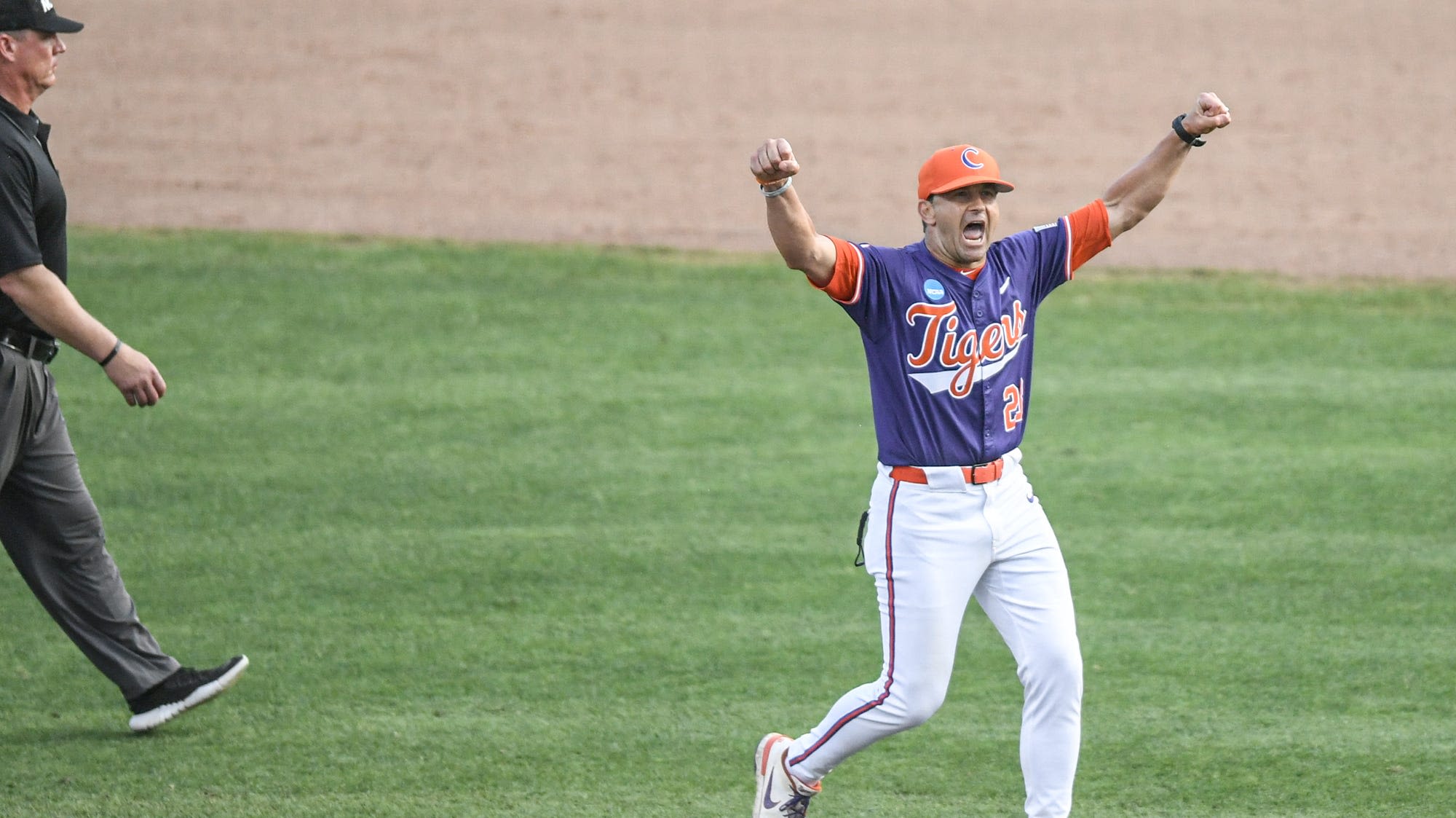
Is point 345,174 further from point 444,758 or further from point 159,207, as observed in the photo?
point 444,758

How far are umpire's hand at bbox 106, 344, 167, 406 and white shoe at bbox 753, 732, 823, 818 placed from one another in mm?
1888

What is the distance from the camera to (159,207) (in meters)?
11.7

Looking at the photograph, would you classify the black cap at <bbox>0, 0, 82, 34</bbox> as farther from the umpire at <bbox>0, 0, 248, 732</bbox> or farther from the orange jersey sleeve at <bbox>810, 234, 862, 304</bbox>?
the orange jersey sleeve at <bbox>810, 234, 862, 304</bbox>

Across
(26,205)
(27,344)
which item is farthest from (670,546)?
(26,205)

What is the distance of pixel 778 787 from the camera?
415cm

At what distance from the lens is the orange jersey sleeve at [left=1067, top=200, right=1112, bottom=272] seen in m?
4.33

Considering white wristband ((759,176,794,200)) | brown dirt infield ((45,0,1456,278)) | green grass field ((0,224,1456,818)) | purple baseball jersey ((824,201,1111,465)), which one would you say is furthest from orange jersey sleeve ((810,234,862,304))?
brown dirt infield ((45,0,1456,278))

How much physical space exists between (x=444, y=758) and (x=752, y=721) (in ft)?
3.16

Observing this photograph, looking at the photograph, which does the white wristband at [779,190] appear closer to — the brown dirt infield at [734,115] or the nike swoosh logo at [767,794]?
the nike swoosh logo at [767,794]

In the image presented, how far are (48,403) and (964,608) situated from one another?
2.67 m

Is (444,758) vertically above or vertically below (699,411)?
below

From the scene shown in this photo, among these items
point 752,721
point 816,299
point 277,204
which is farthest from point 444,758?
point 277,204

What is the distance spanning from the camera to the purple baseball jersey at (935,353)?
13.1ft

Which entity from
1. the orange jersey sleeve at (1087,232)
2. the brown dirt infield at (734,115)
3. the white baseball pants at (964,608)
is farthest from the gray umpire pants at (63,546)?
the brown dirt infield at (734,115)
